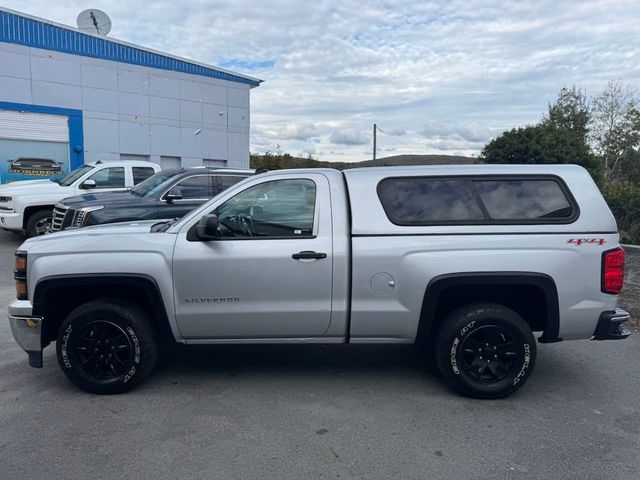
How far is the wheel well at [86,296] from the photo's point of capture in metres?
4.14

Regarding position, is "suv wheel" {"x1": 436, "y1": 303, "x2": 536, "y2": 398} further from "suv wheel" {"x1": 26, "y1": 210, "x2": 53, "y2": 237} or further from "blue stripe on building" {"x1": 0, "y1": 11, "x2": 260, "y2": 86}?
"blue stripe on building" {"x1": 0, "y1": 11, "x2": 260, "y2": 86}

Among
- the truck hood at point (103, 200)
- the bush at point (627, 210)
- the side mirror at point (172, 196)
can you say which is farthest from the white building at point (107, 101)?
the bush at point (627, 210)

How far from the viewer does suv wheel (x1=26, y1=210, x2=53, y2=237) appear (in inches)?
436

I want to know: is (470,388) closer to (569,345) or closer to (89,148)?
(569,345)

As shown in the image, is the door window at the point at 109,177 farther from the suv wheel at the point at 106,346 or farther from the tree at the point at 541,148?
the tree at the point at 541,148

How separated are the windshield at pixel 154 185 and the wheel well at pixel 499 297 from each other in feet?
20.2

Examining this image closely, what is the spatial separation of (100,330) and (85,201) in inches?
214

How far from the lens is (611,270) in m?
4.12

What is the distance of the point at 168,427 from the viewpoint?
3.79 metres

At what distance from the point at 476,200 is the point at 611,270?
1158mm

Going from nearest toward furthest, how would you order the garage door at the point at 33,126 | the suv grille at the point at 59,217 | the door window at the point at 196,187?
the suv grille at the point at 59,217 → the door window at the point at 196,187 → the garage door at the point at 33,126

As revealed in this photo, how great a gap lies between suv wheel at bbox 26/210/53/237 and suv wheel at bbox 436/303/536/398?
9.62 metres

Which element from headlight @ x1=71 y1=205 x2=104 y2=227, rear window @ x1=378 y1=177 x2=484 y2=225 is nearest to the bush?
rear window @ x1=378 y1=177 x2=484 y2=225

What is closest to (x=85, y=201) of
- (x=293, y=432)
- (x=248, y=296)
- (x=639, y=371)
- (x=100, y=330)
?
(x=100, y=330)
